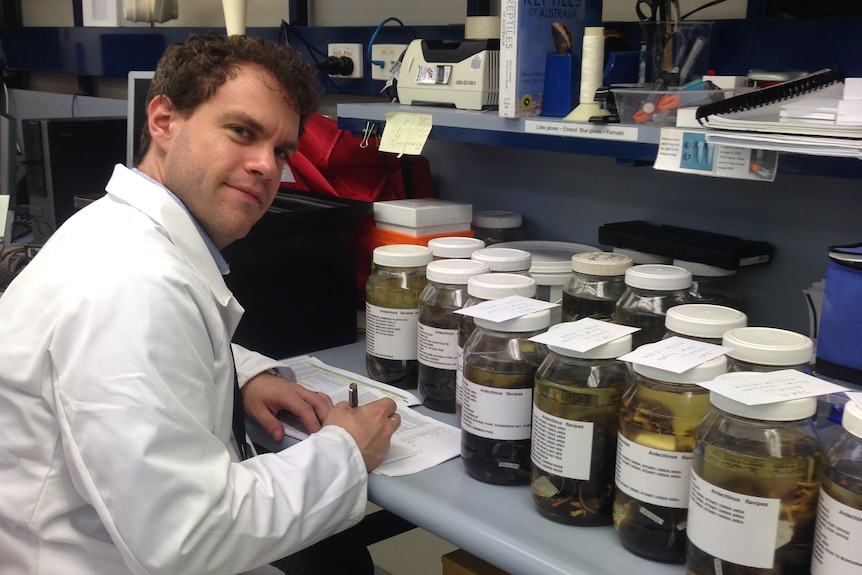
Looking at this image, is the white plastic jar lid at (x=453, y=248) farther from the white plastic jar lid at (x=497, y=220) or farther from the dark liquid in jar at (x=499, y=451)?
the dark liquid in jar at (x=499, y=451)

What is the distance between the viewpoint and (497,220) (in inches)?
75.0

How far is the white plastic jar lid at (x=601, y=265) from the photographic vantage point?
138 cm

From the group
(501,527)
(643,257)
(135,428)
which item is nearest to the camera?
(135,428)

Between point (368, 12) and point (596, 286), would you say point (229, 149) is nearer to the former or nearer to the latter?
point (596, 286)

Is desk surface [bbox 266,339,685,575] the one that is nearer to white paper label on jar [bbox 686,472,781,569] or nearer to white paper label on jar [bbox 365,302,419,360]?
white paper label on jar [bbox 686,472,781,569]

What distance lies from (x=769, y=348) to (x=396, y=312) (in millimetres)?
689

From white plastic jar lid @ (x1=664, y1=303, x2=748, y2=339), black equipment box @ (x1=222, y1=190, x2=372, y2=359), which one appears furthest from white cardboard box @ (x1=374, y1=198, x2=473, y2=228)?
white plastic jar lid @ (x1=664, y1=303, x2=748, y2=339)

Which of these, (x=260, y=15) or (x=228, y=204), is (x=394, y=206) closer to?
(x=228, y=204)

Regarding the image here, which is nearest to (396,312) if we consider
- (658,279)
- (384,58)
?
(658,279)

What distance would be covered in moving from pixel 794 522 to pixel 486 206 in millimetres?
1326

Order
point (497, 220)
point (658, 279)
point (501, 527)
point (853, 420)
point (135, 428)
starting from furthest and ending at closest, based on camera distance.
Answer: point (497, 220) < point (658, 279) < point (501, 527) < point (135, 428) < point (853, 420)

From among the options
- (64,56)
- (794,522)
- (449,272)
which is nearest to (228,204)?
(449,272)

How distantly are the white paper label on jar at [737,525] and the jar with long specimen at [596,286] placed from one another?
1.86ft

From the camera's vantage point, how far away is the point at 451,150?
83.4 inches
